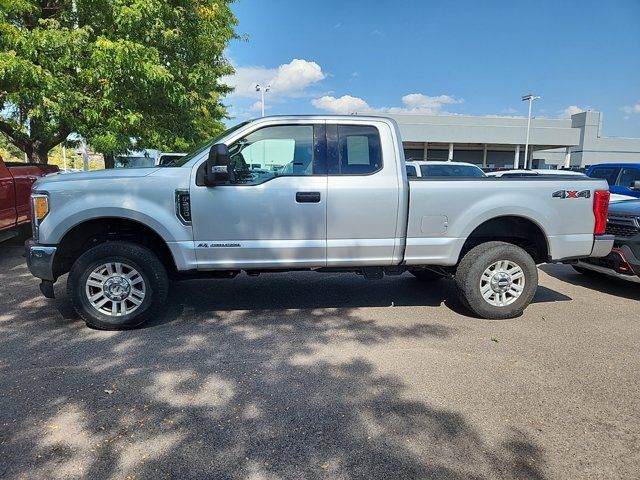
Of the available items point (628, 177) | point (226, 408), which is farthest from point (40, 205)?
point (628, 177)

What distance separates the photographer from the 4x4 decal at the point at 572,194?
4953 mm

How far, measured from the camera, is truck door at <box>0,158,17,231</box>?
24.2 ft

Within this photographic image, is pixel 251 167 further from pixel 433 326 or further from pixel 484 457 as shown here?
pixel 484 457

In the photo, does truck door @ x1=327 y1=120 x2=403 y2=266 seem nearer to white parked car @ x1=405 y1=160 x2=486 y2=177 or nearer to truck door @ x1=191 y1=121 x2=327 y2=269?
truck door @ x1=191 y1=121 x2=327 y2=269

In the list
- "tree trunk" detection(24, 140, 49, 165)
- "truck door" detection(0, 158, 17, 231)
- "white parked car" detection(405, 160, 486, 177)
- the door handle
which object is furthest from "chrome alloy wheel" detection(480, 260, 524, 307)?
"tree trunk" detection(24, 140, 49, 165)

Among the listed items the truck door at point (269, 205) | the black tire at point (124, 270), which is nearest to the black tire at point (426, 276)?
the truck door at point (269, 205)

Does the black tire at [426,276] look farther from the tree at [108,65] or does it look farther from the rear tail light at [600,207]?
the tree at [108,65]

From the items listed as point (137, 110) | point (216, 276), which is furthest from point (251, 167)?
point (137, 110)

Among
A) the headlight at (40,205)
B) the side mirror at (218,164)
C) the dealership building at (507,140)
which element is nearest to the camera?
the side mirror at (218,164)

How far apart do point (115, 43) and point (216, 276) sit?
5875 mm

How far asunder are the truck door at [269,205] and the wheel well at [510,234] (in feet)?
5.85

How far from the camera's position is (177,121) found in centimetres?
1148

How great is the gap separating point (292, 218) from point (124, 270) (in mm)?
1742

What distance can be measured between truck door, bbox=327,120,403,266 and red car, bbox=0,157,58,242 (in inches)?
206
